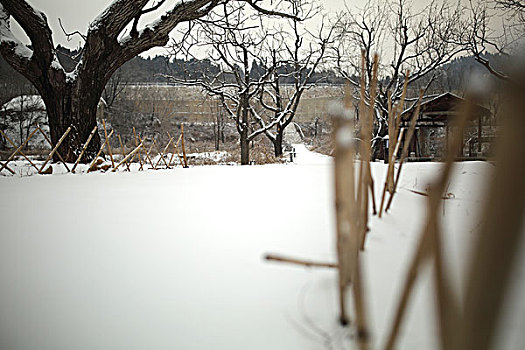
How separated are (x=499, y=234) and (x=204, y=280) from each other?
0.41 metres

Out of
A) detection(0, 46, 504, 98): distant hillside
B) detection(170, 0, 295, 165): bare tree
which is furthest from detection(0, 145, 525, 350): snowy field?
detection(170, 0, 295, 165): bare tree

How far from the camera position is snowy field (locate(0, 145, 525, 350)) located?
35 centimetres

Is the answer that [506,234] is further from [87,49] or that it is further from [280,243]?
[87,49]

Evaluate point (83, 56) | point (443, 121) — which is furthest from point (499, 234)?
point (443, 121)

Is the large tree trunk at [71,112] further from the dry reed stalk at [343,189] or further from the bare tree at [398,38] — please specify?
the bare tree at [398,38]

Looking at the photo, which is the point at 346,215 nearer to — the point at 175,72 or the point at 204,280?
the point at 204,280

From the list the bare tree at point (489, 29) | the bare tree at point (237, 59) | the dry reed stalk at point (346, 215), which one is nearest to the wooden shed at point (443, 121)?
the bare tree at point (489, 29)

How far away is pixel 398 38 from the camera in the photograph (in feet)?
26.9

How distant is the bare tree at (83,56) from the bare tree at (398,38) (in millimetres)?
5348

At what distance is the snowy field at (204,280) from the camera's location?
1.16 ft

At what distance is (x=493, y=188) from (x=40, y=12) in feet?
15.3

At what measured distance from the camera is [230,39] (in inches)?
281

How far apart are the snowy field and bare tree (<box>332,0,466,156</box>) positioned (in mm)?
7471

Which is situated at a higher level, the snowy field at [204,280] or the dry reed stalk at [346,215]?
the dry reed stalk at [346,215]
